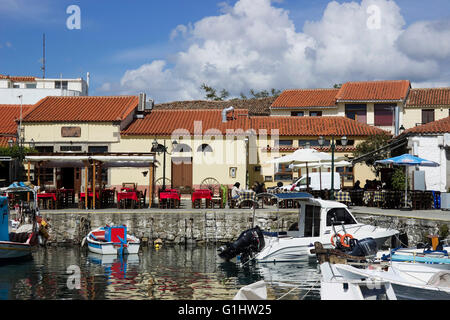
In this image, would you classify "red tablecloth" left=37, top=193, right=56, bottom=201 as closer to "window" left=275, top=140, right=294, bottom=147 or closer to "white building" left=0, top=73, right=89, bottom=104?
"window" left=275, top=140, right=294, bottom=147

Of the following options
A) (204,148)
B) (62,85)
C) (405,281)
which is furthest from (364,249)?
(62,85)

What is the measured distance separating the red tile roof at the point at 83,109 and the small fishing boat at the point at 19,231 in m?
12.3

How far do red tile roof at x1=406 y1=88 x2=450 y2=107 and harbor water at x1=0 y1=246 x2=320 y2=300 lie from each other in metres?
31.4

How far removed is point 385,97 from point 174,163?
21318 millimetres

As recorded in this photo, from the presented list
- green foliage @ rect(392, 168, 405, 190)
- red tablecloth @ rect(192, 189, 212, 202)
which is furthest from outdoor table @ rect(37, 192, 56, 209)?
green foliage @ rect(392, 168, 405, 190)

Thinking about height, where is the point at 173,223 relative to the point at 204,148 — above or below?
below

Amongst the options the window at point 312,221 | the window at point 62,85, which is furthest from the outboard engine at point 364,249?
the window at point 62,85

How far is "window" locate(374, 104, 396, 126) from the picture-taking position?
156ft

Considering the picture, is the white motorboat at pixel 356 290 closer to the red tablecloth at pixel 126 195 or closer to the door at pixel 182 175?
the red tablecloth at pixel 126 195

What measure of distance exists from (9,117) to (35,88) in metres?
12.9

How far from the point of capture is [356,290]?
37.9 feet

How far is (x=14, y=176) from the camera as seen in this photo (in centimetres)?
3525

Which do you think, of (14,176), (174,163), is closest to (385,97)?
(174,163)

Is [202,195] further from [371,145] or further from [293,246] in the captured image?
[371,145]
